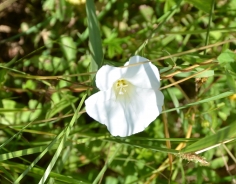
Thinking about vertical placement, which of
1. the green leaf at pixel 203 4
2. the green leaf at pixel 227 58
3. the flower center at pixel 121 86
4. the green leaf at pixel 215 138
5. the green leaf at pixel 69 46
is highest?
the green leaf at pixel 203 4

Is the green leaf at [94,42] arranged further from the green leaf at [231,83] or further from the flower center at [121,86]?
the green leaf at [231,83]

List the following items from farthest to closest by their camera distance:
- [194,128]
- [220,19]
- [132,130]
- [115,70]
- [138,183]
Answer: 1. [220,19]
2. [194,128]
3. [138,183]
4. [132,130]
5. [115,70]

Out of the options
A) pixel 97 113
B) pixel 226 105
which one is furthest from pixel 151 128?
pixel 97 113

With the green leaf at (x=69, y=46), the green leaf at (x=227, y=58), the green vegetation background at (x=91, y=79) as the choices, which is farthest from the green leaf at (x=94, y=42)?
the green leaf at (x=227, y=58)

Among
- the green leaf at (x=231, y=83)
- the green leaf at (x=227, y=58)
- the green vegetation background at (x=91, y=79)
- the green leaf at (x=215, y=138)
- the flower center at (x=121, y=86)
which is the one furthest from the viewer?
the green vegetation background at (x=91, y=79)

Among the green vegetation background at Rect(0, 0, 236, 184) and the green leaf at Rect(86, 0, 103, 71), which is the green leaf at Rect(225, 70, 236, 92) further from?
the green leaf at Rect(86, 0, 103, 71)

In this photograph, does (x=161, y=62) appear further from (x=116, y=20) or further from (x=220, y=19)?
(x=220, y=19)
